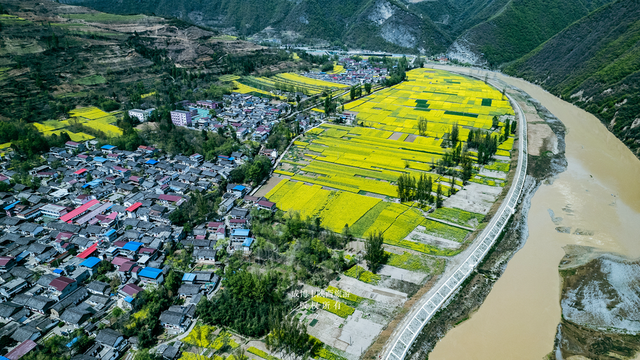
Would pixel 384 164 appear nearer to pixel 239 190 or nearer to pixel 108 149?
pixel 239 190

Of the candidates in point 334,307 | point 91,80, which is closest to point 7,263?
point 334,307

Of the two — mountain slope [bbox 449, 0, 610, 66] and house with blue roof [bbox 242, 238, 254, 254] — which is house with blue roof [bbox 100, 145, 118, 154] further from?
mountain slope [bbox 449, 0, 610, 66]

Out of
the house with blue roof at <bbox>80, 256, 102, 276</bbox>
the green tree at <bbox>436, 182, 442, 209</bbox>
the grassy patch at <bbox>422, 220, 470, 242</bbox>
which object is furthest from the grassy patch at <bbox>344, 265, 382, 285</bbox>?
the house with blue roof at <bbox>80, 256, 102, 276</bbox>

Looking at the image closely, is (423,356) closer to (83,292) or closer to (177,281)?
(177,281)

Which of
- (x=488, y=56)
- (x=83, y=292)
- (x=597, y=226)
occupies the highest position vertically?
(x=488, y=56)

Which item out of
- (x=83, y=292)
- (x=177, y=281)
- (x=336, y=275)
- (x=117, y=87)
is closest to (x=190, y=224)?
(x=177, y=281)
